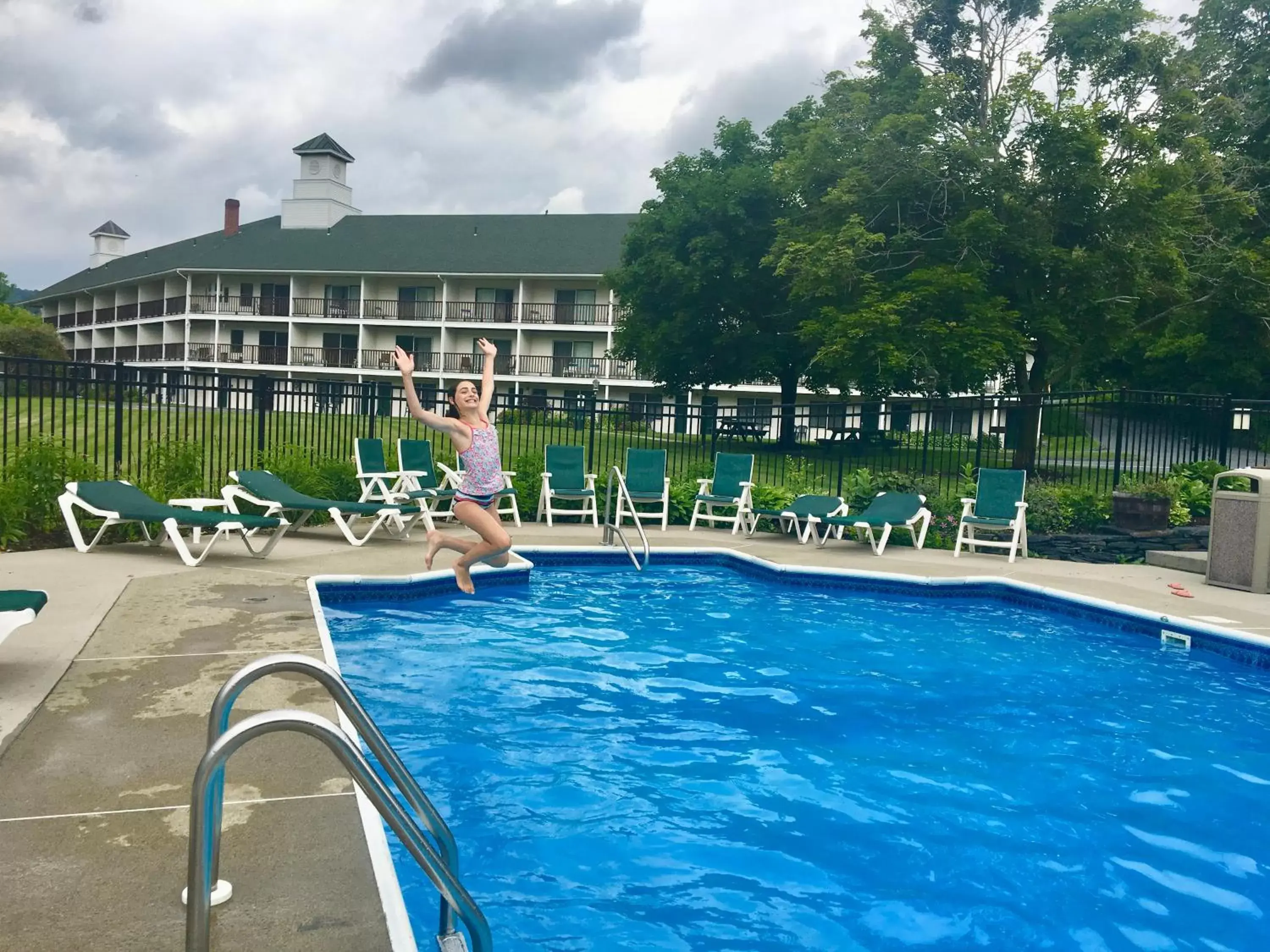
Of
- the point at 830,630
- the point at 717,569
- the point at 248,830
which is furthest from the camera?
the point at 717,569

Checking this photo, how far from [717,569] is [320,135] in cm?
5119

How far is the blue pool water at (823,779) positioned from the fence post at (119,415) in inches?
160

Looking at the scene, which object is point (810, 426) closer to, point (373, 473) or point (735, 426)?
point (735, 426)

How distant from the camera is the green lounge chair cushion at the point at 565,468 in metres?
13.6

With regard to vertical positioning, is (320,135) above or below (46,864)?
above

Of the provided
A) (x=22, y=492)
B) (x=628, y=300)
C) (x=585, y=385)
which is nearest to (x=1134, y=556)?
(x=22, y=492)

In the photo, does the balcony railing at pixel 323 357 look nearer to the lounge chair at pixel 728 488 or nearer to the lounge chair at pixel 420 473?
the lounge chair at pixel 420 473

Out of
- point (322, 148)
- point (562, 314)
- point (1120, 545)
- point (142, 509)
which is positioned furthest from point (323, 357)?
point (1120, 545)

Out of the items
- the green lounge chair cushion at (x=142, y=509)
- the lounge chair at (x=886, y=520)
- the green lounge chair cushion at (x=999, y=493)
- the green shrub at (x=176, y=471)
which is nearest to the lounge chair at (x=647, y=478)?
the lounge chair at (x=886, y=520)

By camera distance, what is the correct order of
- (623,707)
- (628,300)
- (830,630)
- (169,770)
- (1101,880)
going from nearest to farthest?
(169,770)
(1101,880)
(623,707)
(830,630)
(628,300)

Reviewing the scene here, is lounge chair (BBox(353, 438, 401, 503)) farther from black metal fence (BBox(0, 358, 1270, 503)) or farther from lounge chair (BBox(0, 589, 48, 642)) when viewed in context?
lounge chair (BBox(0, 589, 48, 642))

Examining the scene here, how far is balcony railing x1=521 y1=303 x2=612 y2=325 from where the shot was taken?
45.6 meters

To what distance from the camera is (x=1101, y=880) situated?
13.7 ft

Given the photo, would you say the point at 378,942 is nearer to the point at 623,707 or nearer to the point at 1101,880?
the point at 1101,880
